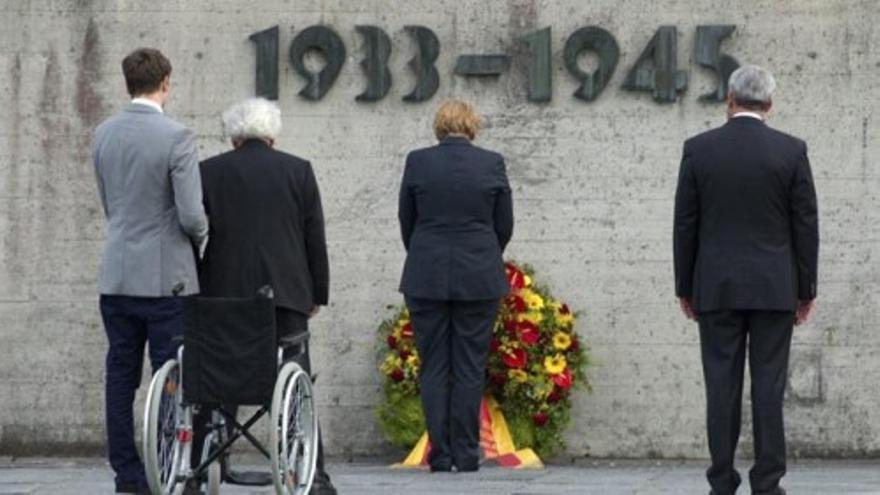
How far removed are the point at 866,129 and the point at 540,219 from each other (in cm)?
172

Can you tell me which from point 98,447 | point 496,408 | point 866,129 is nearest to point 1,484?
point 98,447

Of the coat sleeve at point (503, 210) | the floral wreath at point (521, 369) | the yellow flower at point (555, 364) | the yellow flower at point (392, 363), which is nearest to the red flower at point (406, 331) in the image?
the floral wreath at point (521, 369)

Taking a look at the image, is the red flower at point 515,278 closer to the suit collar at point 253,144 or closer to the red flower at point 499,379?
the red flower at point 499,379

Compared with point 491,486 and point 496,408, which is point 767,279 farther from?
point 496,408

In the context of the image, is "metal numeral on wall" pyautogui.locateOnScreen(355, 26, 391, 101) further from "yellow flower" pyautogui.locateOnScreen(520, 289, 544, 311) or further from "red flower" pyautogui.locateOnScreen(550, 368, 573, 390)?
"red flower" pyautogui.locateOnScreen(550, 368, 573, 390)

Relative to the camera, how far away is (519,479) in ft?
35.9

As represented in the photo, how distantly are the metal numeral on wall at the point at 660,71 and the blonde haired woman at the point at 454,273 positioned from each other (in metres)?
1.22

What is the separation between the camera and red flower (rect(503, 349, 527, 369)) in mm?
11969

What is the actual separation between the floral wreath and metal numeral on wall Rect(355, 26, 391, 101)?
113cm

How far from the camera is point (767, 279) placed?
924cm

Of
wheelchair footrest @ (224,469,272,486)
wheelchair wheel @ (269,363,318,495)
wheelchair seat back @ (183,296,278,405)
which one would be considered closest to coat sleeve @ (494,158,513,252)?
wheelchair wheel @ (269,363,318,495)

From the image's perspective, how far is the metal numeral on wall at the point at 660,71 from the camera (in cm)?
1232

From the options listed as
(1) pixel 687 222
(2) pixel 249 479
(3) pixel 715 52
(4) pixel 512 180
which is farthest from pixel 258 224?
(3) pixel 715 52

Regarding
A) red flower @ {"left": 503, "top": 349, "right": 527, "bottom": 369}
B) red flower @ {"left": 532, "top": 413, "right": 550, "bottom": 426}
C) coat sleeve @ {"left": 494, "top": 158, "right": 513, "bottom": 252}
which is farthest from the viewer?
red flower @ {"left": 532, "top": 413, "right": 550, "bottom": 426}
